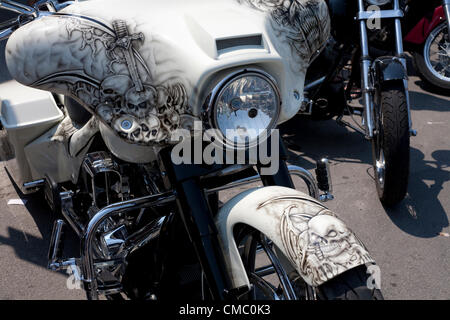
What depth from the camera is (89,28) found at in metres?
1.38

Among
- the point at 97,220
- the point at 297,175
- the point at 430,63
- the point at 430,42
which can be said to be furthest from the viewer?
the point at 430,63

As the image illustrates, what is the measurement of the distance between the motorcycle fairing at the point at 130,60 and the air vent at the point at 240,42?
17mm

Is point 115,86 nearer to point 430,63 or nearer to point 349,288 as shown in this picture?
point 349,288

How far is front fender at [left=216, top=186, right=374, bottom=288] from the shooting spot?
1270 millimetres

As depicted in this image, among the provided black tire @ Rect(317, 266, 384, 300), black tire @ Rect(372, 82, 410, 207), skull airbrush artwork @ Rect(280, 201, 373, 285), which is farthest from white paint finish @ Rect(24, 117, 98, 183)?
black tire @ Rect(372, 82, 410, 207)

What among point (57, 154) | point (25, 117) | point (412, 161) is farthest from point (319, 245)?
point (412, 161)

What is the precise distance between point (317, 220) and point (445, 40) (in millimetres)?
4305

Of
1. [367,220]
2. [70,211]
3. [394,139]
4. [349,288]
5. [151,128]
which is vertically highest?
[151,128]

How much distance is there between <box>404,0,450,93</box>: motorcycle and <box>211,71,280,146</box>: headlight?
3.85 metres

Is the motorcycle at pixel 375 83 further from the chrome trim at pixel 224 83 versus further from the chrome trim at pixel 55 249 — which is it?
the chrome trim at pixel 55 249

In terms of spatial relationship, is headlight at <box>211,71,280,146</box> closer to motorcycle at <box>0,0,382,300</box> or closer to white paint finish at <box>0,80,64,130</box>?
motorcycle at <box>0,0,382,300</box>

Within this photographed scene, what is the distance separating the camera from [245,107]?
Answer: 4.55ft

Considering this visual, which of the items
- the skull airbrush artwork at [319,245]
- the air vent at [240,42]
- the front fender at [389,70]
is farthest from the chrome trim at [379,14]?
the skull airbrush artwork at [319,245]

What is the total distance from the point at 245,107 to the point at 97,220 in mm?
618
